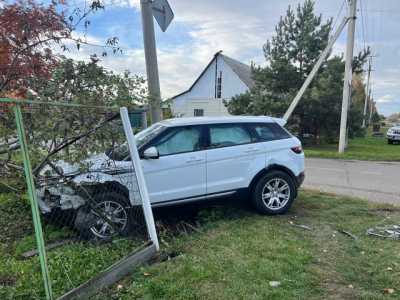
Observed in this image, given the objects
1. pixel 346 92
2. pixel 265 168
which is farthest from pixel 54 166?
pixel 346 92

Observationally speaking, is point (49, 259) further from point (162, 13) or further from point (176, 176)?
point (162, 13)

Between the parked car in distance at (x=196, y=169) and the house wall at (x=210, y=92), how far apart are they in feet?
75.1

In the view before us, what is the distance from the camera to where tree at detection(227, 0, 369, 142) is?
19.9 meters

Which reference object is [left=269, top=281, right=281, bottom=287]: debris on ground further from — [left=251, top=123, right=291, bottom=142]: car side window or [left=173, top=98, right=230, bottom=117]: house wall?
[left=173, top=98, right=230, bottom=117]: house wall

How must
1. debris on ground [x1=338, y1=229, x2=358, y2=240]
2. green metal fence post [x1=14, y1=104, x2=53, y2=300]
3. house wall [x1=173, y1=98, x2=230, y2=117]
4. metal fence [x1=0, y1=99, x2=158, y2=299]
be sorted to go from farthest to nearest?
house wall [x1=173, y1=98, x2=230, y2=117] → debris on ground [x1=338, y1=229, x2=358, y2=240] → metal fence [x1=0, y1=99, x2=158, y2=299] → green metal fence post [x1=14, y1=104, x2=53, y2=300]

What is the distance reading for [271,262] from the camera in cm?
376

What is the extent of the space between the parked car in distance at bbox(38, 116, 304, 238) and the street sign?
5.40ft

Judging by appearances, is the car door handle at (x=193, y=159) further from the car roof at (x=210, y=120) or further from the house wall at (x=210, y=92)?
the house wall at (x=210, y=92)

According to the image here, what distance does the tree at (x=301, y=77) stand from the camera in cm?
1992

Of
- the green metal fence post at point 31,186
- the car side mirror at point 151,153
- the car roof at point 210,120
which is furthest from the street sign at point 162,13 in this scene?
the green metal fence post at point 31,186

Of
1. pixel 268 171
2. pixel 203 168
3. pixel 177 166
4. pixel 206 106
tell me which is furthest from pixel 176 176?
pixel 206 106

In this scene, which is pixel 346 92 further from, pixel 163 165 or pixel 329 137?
pixel 163 165

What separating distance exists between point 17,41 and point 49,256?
312cm

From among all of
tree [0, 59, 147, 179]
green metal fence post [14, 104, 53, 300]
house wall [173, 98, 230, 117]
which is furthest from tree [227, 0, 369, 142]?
green metal fence post [14, 104, 53, 300]
